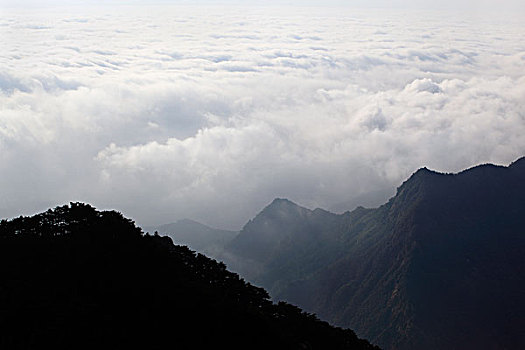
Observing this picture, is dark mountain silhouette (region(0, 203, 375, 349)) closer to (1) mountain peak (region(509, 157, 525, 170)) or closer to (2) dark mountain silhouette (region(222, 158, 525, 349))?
(2) dark mountain silhouette (region(222, 158, 525, 349))

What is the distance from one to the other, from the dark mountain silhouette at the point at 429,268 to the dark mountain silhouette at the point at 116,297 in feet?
280

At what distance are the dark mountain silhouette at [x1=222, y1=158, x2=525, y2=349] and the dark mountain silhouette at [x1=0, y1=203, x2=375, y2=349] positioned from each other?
8547cm

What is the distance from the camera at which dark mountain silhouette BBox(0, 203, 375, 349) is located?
97.1 feet

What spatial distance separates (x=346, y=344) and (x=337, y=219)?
15524cm

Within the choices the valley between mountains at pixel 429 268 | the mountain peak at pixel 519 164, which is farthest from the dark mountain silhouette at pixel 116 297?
the mountain peak at pixel 519 164

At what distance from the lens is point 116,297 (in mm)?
33812

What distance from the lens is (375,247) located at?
16075cm

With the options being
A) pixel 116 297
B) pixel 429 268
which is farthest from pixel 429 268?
pixel 116 297

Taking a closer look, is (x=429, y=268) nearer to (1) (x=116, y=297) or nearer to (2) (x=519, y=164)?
(2) (x=519, y=164)

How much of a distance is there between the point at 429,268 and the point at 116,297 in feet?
401

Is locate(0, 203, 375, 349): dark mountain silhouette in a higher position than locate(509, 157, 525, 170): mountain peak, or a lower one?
higher

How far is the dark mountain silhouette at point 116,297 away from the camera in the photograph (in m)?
29.6

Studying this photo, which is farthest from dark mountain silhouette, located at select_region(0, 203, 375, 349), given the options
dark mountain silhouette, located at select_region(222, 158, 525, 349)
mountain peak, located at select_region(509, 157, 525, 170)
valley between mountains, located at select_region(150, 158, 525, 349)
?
mountain peak, located at select_region(509, 157, 525, 170)

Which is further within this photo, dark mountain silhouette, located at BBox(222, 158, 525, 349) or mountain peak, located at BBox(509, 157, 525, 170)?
mountain peak, located at BBox(509, 157, 525, 170)
